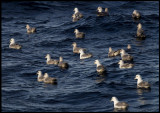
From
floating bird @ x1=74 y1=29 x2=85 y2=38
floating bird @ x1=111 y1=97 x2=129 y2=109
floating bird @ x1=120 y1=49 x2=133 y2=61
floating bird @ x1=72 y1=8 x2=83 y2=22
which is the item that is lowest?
floating bird @ x1=111 y1=97 x2=129 y2=109

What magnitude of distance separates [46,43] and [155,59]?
375 inches

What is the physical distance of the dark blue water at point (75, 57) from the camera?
1455 inches

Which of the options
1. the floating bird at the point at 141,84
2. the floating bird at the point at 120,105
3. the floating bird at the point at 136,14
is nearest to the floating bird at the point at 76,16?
the floating bird at the point at 136,14

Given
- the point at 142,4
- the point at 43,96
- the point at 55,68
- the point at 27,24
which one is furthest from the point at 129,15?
the point at 43,96

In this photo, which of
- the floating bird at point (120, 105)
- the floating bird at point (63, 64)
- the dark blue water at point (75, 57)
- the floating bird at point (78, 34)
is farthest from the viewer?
the floating bird at point (78, 34)

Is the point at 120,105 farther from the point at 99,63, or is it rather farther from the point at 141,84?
the point at 99,63

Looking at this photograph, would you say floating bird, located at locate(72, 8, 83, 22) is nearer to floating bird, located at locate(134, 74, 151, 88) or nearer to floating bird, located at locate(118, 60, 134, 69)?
floating bird, located at locate(118, 60, 134, 69)

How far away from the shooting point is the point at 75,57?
151ft

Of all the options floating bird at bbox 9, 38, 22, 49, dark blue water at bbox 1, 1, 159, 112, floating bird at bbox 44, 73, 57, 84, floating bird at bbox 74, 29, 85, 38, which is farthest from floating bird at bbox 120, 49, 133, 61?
floating bird at bbox 9, 38, 22, 49

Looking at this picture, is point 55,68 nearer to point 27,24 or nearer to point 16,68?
point 16,68

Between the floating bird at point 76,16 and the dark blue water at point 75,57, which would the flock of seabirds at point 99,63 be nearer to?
the dark blue water at point 75,57

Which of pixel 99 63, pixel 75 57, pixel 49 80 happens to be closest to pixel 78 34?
pixel 75 57

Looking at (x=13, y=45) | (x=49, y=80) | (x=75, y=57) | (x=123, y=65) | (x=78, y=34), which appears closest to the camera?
(x=49, y=80)

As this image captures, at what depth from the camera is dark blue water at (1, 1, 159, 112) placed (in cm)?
3697
